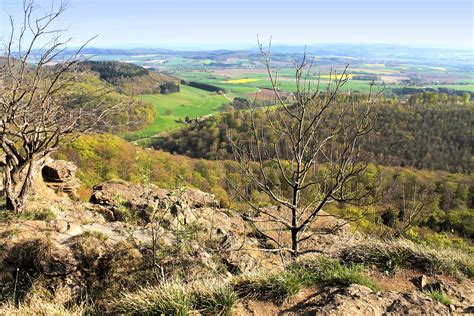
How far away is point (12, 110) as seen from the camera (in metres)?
7.07

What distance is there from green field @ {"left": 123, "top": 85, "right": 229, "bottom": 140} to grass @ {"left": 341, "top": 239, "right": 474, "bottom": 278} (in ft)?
244

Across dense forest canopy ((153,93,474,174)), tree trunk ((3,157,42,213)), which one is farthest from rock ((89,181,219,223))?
dense forest canopy ((153,93,474,174))

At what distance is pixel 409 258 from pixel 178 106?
102 meters

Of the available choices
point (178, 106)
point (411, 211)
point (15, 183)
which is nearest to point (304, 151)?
point (411, 211)

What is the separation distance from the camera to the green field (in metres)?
82.8

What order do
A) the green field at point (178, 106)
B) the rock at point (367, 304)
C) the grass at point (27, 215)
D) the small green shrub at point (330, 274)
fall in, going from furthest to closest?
the green field at point (178, 106), the grass at point (27, 215), the small green shrub at point (330, 274), the rock at point (367, 304)

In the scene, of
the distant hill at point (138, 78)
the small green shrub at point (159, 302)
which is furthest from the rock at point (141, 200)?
the distant hill at point (138, 78)

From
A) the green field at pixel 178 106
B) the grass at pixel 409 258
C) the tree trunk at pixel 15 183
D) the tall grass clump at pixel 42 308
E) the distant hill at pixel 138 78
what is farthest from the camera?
the distant hill at pixel 138 78

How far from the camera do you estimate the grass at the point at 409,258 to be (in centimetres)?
508

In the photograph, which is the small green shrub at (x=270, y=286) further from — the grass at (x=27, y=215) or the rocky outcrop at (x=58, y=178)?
the rocky outcrop at (x=58, y=178)

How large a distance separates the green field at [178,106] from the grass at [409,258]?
74.4 meters

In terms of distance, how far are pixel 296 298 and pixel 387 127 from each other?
69.0m

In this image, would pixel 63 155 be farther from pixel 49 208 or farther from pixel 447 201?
pixel 447 201

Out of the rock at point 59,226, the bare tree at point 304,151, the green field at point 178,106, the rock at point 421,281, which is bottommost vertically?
the green field at point 178,106
